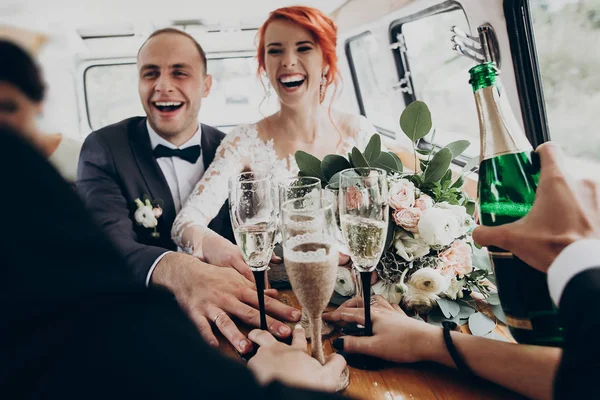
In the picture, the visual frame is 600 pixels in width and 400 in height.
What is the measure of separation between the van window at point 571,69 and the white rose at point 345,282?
165 cm

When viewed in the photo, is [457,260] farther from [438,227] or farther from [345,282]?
[345,282]

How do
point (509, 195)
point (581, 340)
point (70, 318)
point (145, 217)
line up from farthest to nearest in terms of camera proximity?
point (145, 217), point (509, 195), point (581, 340), point (70, 318)

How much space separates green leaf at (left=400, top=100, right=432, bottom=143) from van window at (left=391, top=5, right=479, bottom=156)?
2148 mm

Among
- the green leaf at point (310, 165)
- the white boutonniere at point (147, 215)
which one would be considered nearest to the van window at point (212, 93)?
the white boutonniere at point (147, 215)

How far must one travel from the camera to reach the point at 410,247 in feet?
2.90

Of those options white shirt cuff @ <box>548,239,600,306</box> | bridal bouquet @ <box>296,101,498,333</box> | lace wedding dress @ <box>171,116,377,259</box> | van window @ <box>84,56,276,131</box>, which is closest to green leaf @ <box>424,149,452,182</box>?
bridal bouquet @ <box>296,101,498,333</box>

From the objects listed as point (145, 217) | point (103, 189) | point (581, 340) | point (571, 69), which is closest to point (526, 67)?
point (571, 69)

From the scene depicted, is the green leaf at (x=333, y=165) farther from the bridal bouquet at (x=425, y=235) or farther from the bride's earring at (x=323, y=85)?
the bride's earring at (x=323, y=85)

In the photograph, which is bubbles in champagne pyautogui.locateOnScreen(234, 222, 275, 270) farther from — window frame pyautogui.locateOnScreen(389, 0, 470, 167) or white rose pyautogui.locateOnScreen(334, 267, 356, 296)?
window frame pyautogui.locateOnScreen(389, 0, 470, 167)

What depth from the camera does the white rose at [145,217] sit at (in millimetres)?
1784

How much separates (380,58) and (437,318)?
3659 mm

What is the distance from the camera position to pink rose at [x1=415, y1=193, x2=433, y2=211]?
875 mm

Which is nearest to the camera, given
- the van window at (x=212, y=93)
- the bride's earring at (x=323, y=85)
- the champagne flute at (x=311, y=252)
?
the champagne flute at (x=311, y=252)

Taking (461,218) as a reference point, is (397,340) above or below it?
below
